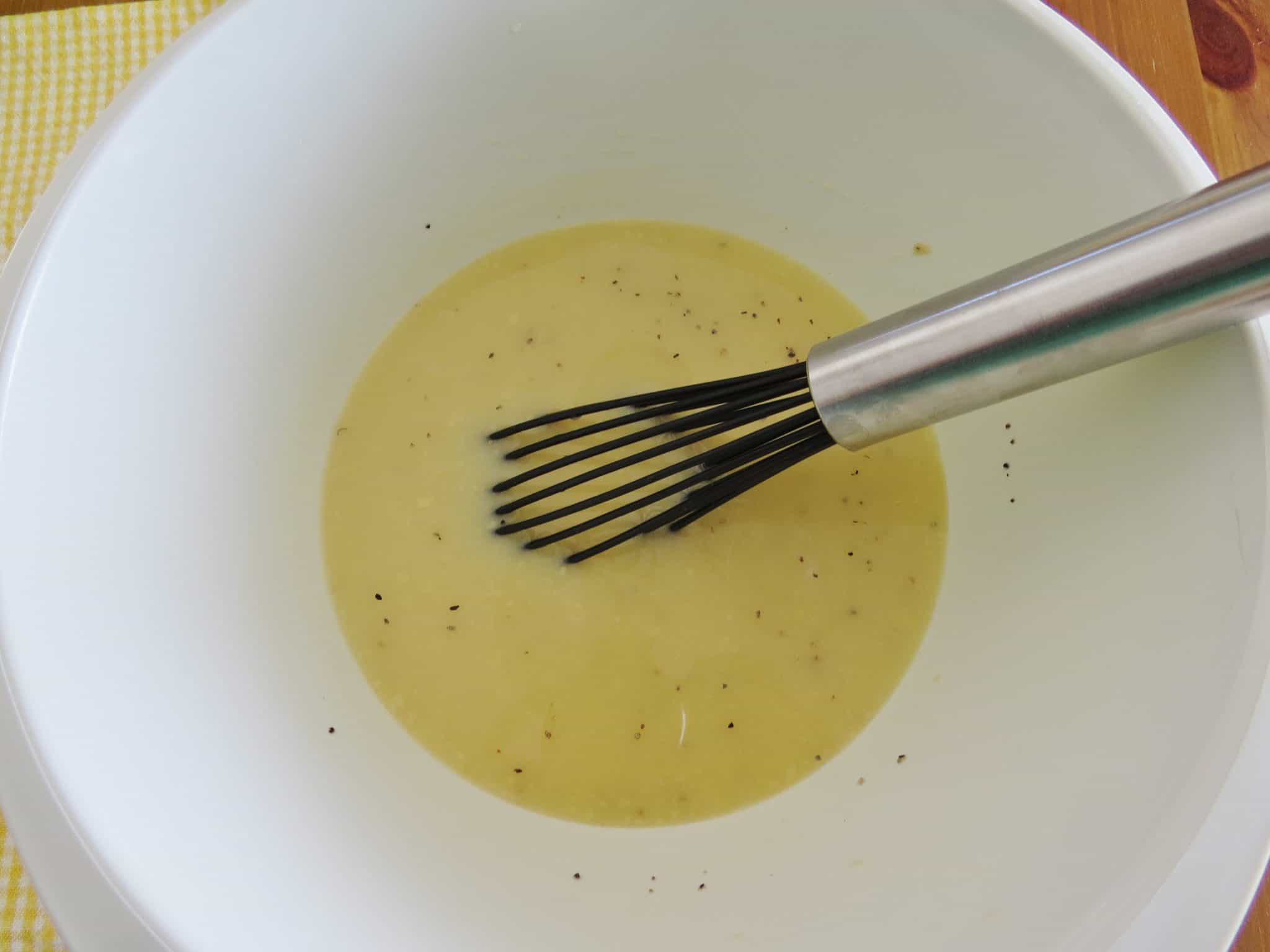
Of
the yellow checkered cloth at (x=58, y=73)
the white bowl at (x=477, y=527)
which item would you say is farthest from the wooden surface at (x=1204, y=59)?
the yellow checkered cloth at (x=58, y=73)

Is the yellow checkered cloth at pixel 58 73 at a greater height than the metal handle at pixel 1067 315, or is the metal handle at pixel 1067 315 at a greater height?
the yellow checkered cloth at pixel 58 73

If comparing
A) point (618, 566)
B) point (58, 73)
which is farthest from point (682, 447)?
point (58, 73)

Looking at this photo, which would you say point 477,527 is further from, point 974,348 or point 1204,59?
point 1204,59

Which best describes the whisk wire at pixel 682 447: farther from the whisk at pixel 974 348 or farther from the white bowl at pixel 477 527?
the white bowl at pixel 477 527

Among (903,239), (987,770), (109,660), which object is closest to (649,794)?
(987,770)

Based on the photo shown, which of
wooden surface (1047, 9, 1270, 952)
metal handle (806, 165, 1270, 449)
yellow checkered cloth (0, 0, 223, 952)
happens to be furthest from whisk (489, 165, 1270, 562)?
yellow checkered cloth (0, 0, 223, 952)

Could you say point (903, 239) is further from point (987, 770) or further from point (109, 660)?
point (109, 660)

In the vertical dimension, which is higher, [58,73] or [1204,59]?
[58,73]

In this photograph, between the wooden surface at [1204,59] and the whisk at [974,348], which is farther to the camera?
the wooden surface at [1204,59]
